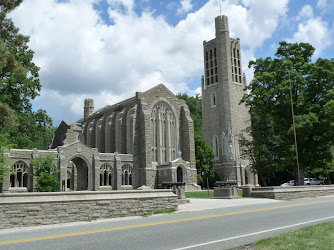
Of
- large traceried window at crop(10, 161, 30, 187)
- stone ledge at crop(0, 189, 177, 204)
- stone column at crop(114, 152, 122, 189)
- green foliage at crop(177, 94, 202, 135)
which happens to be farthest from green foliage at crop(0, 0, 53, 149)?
green foliage at crop(177, 94, 202, 135)

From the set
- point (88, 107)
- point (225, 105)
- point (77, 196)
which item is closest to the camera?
point (77, 196)

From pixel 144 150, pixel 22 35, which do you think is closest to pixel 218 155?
pixel 144 150

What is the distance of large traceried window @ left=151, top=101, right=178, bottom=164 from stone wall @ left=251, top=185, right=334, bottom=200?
61.9 ft

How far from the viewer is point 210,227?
29.8ft

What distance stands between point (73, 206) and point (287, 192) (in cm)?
1441

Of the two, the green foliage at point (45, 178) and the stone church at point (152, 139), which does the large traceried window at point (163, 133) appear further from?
the green foliage at point (45, 178)

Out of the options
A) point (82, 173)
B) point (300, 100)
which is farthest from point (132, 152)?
point (300, 100)

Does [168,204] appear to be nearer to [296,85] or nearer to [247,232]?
[247,232]

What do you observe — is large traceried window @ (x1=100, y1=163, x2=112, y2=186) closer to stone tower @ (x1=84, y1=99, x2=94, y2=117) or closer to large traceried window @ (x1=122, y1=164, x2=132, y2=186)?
large traceried window @ (x1=122, y1=164, x2=132, y2=186)

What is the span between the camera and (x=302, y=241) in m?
6.41

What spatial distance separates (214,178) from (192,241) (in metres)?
41.2

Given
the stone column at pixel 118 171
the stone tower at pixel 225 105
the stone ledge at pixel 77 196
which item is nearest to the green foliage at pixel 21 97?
the stone column at pixel 118 171

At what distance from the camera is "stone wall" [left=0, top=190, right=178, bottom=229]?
10.3 m

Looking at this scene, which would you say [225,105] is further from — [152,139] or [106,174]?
[106,174]
